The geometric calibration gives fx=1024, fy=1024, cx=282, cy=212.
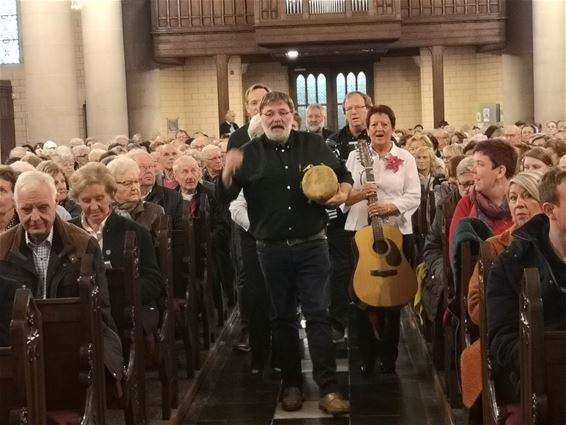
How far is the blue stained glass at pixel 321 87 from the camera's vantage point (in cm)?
2662

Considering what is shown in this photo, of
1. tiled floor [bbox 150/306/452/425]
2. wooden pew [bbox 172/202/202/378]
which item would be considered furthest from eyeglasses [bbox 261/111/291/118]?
tiled floor [bbox 150/306/452/425]

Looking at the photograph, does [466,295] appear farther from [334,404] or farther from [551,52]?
[551,52]

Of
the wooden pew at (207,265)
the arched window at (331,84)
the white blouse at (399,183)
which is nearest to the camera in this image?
the white blouse at (399,183)

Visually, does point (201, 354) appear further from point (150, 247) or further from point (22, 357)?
point (22, 357)

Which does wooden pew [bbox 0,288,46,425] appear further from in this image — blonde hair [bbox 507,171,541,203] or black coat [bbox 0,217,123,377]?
blonde hair [bbox 507,171,541,203]

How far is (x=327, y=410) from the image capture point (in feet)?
21.4

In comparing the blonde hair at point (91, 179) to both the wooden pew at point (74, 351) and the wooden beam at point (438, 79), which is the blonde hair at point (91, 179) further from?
the wooden beam at point (438, 79)

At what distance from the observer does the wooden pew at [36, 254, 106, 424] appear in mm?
4480

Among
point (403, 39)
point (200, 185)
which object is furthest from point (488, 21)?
point (200, 185)

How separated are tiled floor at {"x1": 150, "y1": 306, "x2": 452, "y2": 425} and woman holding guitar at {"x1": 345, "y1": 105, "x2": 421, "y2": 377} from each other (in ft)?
0.80

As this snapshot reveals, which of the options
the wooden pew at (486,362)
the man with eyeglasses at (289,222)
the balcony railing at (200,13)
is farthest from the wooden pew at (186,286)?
the balcony railing at (200,13)

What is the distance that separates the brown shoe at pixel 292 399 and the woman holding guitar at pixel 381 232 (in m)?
0.84

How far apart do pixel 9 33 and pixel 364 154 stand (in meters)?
21.1

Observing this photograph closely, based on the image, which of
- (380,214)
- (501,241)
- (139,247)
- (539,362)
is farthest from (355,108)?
(539,362)
